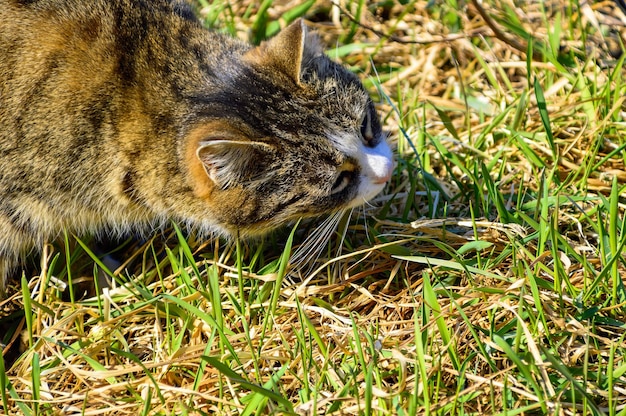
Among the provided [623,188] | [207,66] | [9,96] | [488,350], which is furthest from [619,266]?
[9,96]

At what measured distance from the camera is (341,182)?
2.91 meters

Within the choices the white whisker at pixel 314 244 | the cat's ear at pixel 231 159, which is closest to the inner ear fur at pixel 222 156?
the cat's ear at pixel 231 159

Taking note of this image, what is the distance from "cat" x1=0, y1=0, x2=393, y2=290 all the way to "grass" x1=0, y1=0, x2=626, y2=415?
0.71ft

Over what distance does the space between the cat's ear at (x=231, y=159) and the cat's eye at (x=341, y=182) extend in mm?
290

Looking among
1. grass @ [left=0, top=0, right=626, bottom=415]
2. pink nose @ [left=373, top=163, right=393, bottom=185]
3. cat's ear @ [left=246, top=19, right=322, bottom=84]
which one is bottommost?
grass @ [left=0, top=0, right=626, bottom=415]

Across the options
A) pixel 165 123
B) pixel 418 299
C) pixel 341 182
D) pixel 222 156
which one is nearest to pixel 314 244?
pixel 341 182

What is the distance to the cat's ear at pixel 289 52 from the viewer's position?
2872 millimetres

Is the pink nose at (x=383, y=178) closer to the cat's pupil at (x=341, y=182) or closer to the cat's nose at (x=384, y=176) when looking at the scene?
the cat's nose at (x=384, y=176)

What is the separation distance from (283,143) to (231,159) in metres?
0.21

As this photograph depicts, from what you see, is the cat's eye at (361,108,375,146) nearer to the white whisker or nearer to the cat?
the cat

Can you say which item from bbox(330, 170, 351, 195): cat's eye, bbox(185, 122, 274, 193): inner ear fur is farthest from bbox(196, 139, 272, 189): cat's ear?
bbox(330, 170, 351, 195): cat's eye

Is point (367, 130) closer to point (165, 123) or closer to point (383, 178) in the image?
point (383, 178)

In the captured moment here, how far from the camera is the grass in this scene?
2.50m

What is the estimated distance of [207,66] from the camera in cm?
301
